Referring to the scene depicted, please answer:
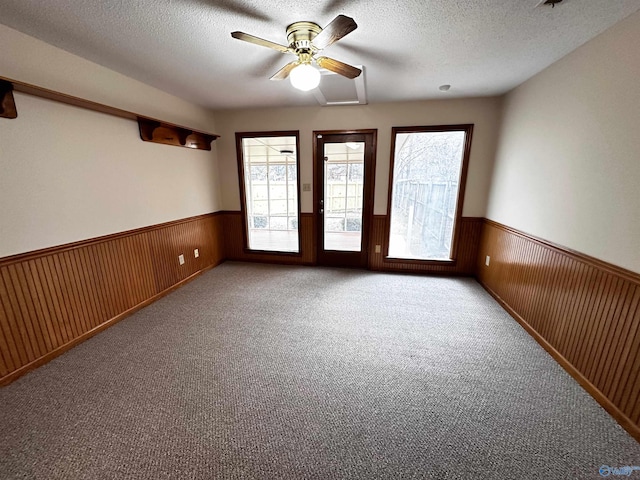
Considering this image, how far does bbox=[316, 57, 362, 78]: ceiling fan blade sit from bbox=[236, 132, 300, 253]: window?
6.00 feet

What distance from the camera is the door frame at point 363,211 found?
11.6ft

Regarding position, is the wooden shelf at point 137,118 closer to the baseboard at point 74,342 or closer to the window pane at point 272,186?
the window pane at point 272,186

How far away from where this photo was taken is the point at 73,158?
2.05 meters

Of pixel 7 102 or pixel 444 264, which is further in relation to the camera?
pixel 444 264

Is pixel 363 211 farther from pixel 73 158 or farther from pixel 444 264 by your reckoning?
pixel 73 158

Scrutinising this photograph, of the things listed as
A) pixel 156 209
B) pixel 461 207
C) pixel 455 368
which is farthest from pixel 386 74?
pixel 156 209

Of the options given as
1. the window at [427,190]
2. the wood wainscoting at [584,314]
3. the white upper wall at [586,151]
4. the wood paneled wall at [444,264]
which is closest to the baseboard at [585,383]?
the wood wainscoting at [584,314]

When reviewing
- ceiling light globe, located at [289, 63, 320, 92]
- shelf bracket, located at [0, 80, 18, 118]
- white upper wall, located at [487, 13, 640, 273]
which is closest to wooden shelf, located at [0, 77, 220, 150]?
shelf bracket, located at [0, 80, 18, 118]

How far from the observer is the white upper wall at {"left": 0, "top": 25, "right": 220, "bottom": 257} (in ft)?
5.66

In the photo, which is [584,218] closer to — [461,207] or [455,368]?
[455,368]

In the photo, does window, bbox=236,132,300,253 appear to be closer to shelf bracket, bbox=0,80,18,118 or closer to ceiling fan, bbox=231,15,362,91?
ceiling fan, bbox=231,15,362,91

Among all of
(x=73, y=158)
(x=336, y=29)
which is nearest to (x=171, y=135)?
(x=73, y=158)

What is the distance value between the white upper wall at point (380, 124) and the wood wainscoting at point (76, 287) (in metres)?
1.58

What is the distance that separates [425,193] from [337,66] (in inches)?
91.3
